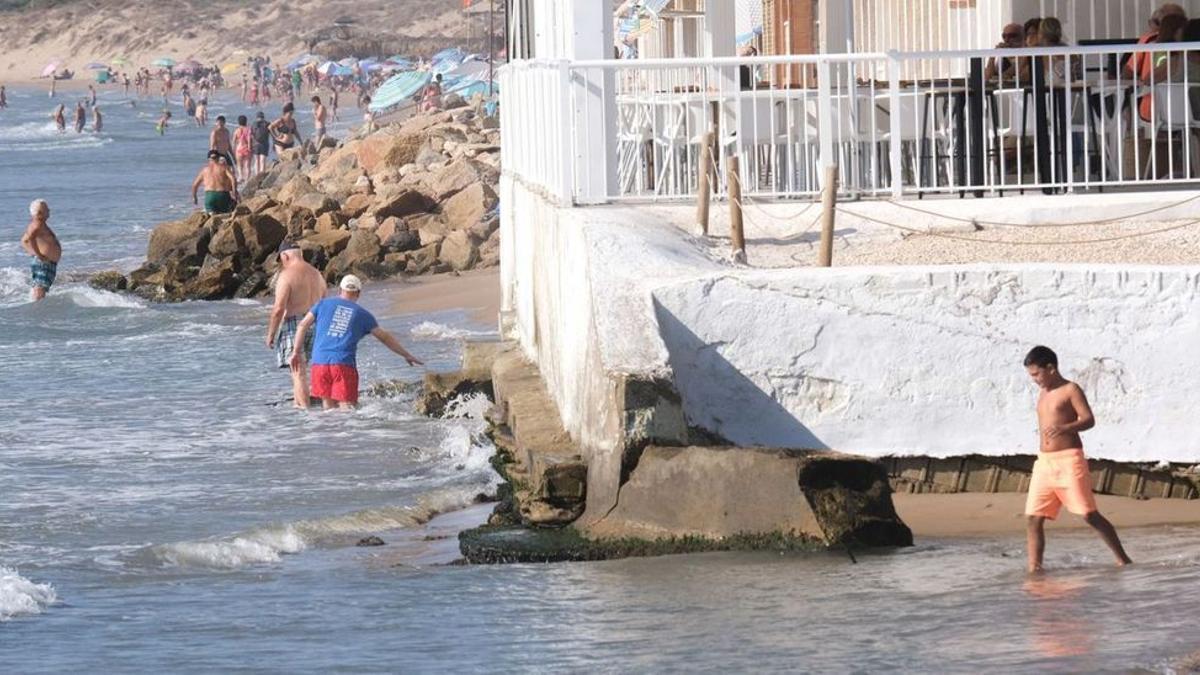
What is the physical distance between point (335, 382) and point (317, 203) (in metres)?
15.0

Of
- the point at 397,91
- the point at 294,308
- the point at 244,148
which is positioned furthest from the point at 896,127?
the point at 397,91

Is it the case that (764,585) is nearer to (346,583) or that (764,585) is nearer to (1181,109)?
(346,583)

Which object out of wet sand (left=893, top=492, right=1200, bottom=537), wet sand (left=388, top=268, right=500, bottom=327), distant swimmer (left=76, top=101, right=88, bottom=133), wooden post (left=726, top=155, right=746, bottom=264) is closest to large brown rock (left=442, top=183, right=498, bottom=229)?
wet sand (left=388, top=268, right=500, bottom=327)

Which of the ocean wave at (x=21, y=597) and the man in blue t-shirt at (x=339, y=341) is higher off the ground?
the man in blue t-shirt at (x=339, y=341)

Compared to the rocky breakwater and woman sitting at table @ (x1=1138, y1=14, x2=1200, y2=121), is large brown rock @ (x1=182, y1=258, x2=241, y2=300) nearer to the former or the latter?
the rocky breakwater

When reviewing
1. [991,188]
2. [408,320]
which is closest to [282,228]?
[408,320]

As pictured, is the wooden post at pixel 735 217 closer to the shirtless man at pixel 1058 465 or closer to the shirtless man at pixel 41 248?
the shirtless man at pixel 1058 465

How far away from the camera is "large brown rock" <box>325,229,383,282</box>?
2562 cm

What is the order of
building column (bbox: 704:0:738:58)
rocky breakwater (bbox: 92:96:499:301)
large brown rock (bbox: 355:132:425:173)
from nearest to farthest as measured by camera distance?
building column (bbox: 704:0:738:58) → rocky breakwater (bbox: 92:96:499:301) → large brown rock (bbox: 355:132:425:173)

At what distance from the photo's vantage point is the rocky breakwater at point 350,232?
2553 cm

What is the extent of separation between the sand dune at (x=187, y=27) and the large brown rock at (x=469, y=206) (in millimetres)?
87970

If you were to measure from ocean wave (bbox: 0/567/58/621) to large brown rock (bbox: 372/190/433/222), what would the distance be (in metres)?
18.7

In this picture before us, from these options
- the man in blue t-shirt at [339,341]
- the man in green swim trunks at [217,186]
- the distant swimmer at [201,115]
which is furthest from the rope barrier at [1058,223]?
the distant swimmer at [201,115]

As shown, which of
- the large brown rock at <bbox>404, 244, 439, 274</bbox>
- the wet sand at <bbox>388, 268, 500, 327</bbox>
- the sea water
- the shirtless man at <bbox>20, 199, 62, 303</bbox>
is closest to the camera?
the sea water
